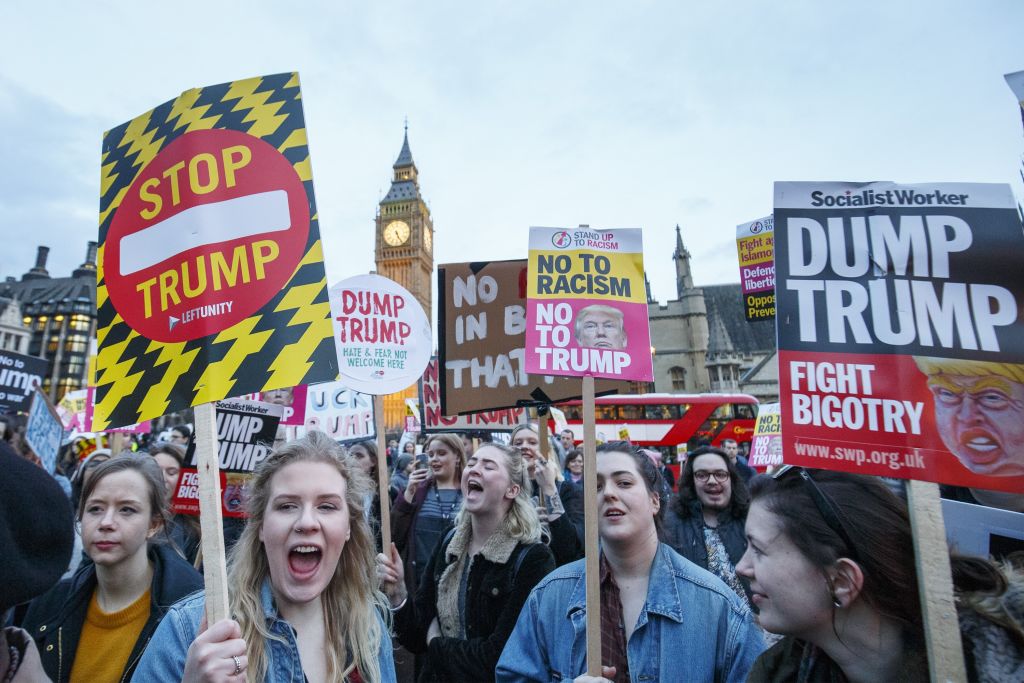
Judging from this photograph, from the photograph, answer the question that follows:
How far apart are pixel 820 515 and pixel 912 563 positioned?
27cm

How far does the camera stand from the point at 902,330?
1718mm

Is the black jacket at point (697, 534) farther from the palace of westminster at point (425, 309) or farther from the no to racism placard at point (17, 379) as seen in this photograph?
the palace of westminster at point (425, 309)

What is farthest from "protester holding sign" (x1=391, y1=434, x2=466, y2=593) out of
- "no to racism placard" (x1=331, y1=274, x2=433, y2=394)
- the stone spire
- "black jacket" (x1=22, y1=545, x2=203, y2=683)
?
the stone spire

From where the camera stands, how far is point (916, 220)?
1761 mm

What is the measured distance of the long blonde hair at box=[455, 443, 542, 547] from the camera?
10.1 ft

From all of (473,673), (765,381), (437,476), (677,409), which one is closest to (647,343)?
(473,673)

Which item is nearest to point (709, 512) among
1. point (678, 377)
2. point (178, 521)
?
point (178, 521)

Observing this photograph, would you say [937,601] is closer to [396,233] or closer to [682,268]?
[682,268]

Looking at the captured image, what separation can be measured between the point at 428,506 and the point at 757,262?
4.44 meters

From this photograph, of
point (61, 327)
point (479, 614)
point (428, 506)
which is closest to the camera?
point (479, 614)

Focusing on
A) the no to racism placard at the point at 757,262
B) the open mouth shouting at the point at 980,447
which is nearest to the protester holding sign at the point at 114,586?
the open mouth shouting at the point at 980,447

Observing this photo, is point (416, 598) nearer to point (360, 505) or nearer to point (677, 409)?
point (360, 505)

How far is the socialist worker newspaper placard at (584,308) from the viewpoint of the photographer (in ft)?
9.19

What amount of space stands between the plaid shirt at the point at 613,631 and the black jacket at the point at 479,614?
570mm
